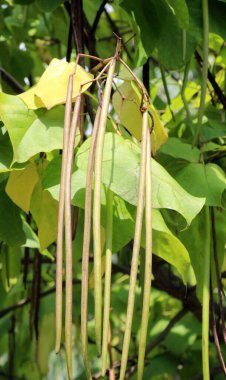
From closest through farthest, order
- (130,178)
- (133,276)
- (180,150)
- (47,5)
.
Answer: (133,276)
(130,178)
(180,150)
(47,5)

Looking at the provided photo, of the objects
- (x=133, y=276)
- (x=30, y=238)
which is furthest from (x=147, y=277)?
(x=30, y=238)

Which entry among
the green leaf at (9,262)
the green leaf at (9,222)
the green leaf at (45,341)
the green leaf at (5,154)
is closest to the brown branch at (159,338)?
the green leaf at (45,341)

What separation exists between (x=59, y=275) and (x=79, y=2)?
20.4 inches

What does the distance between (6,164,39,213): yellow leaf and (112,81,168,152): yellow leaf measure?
107 mm

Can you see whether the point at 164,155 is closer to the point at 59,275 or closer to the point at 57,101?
the point at 57,101

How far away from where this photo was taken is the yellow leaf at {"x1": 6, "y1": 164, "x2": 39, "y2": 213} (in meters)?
0.73

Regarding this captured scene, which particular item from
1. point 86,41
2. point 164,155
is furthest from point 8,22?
point 164,155

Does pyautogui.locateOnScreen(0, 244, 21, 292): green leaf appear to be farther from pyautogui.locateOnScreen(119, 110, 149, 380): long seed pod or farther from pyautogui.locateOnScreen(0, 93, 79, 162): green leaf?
pyautogui.locateOnScreen(119, 110, 149, 380): long seed pod

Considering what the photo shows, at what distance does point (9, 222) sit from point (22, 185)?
0.27 ft

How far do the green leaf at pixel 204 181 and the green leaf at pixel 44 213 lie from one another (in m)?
0.14

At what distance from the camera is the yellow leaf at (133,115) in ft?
2.31

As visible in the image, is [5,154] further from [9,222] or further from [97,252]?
[97,252]

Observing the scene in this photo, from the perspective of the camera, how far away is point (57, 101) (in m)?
0.67

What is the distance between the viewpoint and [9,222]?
0.80m
